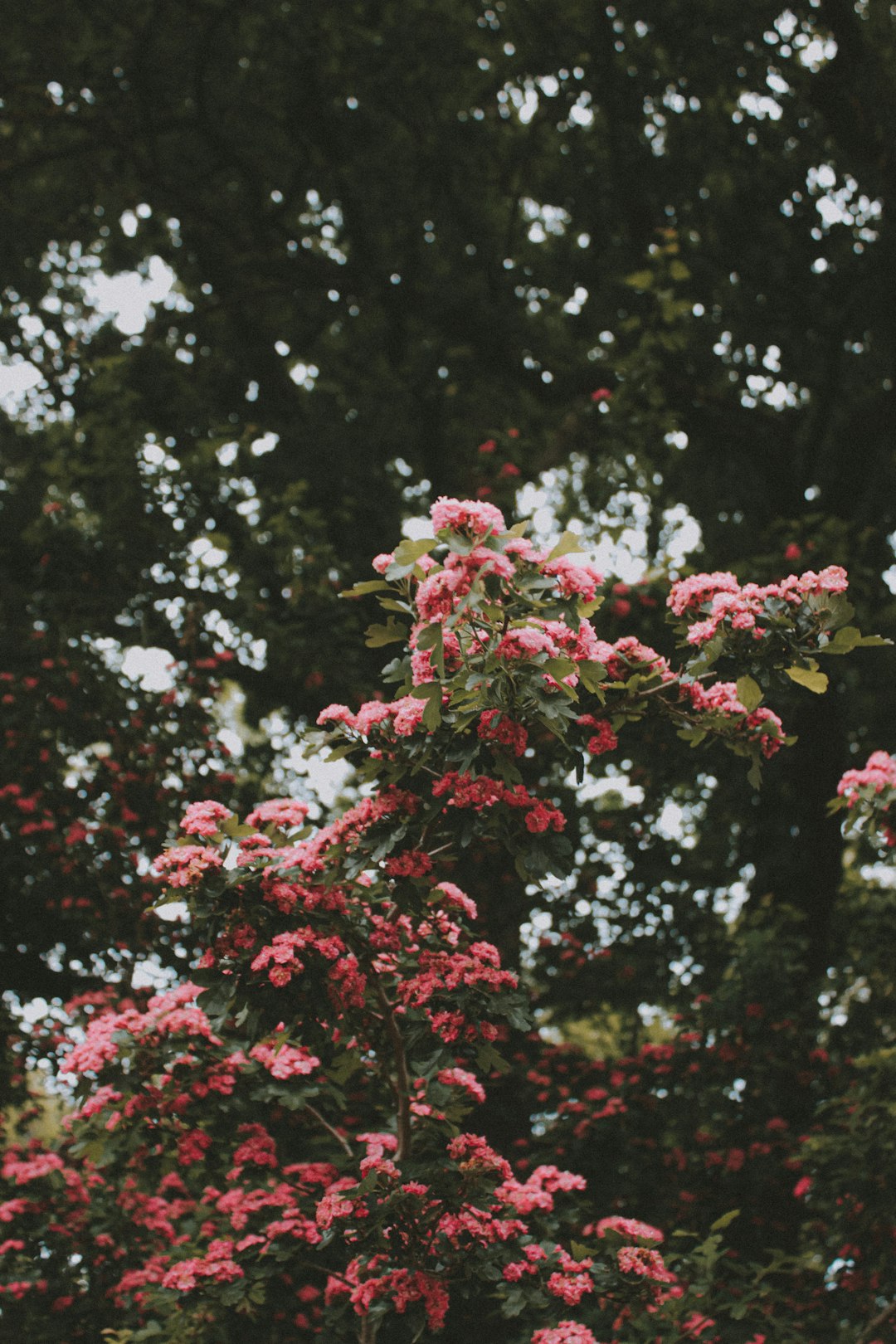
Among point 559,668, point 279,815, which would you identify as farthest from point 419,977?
point 559,668

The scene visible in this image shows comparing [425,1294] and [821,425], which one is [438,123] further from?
[425,1294]

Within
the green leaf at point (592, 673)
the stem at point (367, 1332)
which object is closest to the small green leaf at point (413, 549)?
the green leaf at point (592, 673)

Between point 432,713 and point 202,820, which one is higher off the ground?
point 202,820

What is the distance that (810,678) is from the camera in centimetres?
315

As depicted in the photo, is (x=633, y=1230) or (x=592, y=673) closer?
(x=592, y=673)

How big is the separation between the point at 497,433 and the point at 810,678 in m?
4.40

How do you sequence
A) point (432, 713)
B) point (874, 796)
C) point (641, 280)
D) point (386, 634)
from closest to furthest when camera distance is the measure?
point (432, 713) < point (386, 634) < point (874, 796) < point (641, 280)

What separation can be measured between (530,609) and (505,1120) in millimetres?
4490

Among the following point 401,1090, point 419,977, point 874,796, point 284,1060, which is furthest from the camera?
point 284,1060

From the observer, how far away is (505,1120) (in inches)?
261

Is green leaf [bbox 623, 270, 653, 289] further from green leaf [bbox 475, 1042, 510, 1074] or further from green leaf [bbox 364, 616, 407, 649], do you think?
green leaf [bbox 475, 1042, 510, 1074]

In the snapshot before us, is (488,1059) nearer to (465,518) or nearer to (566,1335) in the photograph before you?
(566,1335)

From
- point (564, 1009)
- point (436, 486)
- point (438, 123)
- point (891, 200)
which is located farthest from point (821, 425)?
point (564, 1009)

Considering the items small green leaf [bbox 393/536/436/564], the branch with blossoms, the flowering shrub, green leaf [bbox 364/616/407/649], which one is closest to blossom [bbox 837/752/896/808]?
the branch with blossoms
